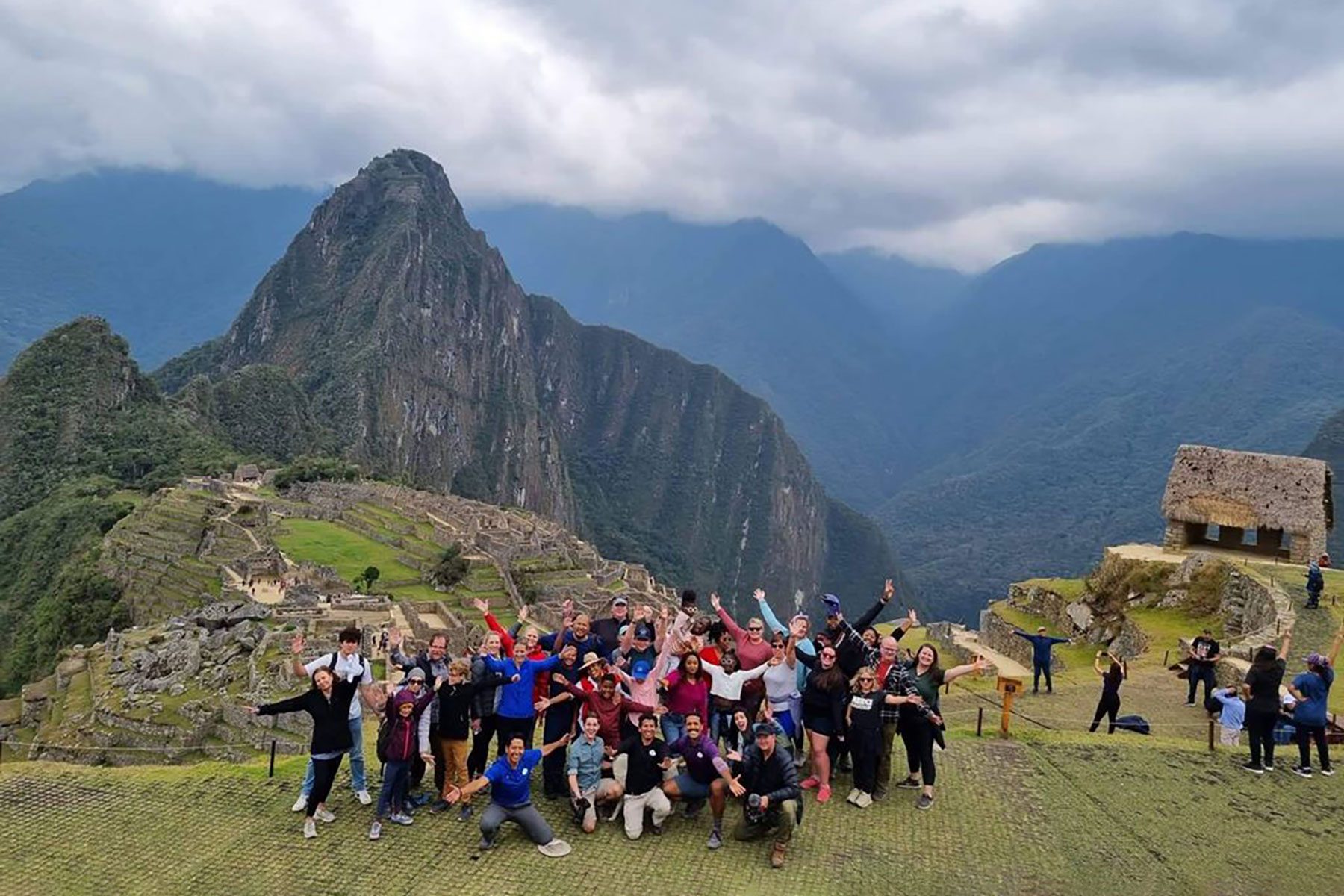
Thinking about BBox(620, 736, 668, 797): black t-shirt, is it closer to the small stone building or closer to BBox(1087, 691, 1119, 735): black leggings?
BBox(1087, 691, 1119, 735): black leggings

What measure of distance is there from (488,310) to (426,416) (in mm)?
30860

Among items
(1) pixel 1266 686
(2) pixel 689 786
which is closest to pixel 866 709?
(2) pixel 689 786

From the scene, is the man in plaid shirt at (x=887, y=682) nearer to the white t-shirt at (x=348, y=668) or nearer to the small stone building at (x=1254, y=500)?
the white t-shirt at (x=348, y=668)

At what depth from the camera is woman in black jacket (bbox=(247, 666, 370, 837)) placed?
711 cm

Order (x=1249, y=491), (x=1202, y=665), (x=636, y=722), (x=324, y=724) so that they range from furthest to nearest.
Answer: (x=1249, y=491) → (x=1202, y=665) → (x=636, y=722) → (x=324, y=724)

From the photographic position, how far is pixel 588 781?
7.33 metres

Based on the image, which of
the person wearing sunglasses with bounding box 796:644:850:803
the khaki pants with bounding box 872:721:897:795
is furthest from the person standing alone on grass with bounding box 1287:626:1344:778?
the person wearing sunglasses with bounding box 796:644:850:803

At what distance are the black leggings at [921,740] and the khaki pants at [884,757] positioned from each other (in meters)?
0.12

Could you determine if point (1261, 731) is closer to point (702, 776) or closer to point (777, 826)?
point (777, 826)

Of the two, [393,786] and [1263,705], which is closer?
[393,786]

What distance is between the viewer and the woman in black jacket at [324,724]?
7105 mm

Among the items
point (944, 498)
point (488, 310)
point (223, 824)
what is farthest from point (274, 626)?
point (944, 498)

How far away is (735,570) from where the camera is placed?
159 metres

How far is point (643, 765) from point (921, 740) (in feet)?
8.30
